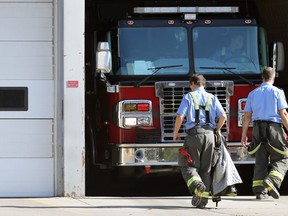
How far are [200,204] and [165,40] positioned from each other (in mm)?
3467

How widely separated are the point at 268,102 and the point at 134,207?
2.24 m

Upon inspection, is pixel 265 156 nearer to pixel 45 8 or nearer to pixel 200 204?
pixel 200 204

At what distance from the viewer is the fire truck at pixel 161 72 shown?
13.0 meters

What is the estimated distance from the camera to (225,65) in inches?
533

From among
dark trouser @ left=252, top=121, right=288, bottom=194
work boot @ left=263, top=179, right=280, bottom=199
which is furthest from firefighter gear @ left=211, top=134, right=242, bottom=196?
dark trouser @ left=252, top=121, right=288, bottom=194

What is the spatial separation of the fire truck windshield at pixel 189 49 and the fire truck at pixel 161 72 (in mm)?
15

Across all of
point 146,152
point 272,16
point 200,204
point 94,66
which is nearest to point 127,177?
Result: point 146,152

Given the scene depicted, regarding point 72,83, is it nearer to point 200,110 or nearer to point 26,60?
point 26,60

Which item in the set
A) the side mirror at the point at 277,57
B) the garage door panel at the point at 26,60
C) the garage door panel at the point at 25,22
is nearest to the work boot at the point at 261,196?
the side mirror at the point at 277,57

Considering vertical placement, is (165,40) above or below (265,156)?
above

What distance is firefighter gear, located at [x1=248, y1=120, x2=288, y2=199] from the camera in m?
11.6

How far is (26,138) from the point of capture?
1232cm

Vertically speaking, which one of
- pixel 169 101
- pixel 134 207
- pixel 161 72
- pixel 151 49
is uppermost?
pixel 151 49

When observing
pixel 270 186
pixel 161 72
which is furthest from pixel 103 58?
pixel 270 186
